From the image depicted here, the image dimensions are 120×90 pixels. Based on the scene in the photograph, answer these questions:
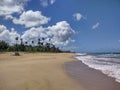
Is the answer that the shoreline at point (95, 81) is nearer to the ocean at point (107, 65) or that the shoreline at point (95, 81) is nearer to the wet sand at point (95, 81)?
the wet sand at point (95, 81)

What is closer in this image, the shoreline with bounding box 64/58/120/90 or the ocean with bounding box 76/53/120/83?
the shoreline with bounding box 64/58/120/90

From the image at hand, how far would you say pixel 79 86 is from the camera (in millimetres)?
8984

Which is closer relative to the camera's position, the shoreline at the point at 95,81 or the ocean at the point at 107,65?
the shoreline at the point at 95,81

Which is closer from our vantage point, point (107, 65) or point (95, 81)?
point (95, 81)

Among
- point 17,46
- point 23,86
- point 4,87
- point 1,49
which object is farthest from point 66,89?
point 17,46

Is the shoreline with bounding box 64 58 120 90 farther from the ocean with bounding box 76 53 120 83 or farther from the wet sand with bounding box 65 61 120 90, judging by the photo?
the ocean with bounding box 76 53 120 83

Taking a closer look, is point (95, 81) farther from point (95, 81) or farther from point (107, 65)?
point (107, 65)

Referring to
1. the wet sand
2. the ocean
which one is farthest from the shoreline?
the ocean

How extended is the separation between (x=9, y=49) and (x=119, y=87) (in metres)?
80.2

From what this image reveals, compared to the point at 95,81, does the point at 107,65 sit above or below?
above

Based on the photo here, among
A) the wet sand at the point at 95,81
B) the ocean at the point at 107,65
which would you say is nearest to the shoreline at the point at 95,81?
the wet sand at the point at 95,81

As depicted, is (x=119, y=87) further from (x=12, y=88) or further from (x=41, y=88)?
(x=12, y=88)

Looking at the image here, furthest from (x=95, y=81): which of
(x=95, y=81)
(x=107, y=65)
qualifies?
(x=107, y=65)

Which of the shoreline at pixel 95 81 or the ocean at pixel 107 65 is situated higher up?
the ocean at pixel 107 65
